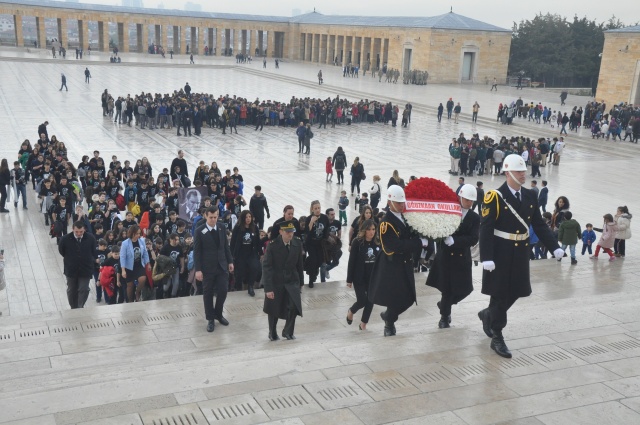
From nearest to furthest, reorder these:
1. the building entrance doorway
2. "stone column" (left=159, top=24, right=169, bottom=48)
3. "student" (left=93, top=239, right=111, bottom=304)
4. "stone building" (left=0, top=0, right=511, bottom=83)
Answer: "student" (left=93, top=239, right=111, bottom=304), "stone building" (left=0, top=0, right=511, bottom=83), the building entrance doorway, "stone column" (left=159, top=24, right=169, bottom=48)

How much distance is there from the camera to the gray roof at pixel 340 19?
51719mm

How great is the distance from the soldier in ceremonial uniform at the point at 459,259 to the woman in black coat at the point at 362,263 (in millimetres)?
806

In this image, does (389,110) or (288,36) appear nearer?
(389,110)

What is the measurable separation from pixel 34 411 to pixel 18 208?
11342mm

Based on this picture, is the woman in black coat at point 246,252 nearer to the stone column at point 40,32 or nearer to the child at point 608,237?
the child at point 608,237

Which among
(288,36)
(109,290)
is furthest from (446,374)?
(288,36)

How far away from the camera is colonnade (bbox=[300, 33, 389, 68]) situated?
198 ft

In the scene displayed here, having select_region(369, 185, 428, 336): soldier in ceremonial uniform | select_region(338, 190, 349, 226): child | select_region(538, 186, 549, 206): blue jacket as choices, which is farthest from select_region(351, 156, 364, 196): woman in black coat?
select_region(369, 185, 428, 336): soldier in ceremonial uniform

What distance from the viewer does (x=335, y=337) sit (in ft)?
20.2

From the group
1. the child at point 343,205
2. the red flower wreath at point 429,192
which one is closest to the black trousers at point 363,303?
the red flower wreath at point 429,192

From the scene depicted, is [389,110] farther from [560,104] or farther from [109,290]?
[109,290]

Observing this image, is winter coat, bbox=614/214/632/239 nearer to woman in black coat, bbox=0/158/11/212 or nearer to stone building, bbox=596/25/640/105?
woman in black coat, bbox=0/158/11/212

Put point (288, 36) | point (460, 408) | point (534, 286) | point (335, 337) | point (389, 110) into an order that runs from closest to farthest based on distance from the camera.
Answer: point (460, 408)
point (335, 337)
point (534, 286)
point (389, 110)
point (288, 36)

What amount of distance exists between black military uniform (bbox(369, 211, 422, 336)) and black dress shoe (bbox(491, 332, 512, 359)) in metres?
0.83
